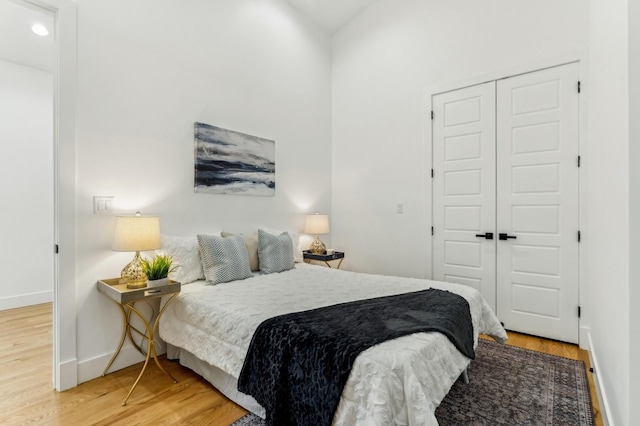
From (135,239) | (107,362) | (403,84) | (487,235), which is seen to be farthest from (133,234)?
(403,84)

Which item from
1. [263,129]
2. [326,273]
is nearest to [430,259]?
[326,273]

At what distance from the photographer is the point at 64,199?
2.21 m

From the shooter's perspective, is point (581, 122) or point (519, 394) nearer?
point (519, 394)

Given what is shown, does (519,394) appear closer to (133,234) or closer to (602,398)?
(602,398)

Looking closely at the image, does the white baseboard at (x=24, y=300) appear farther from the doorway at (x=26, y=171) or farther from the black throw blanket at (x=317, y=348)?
the black throw blanket at (x=317, y=348)

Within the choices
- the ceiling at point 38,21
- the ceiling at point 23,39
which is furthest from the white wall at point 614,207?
the ceiling at point 23,39

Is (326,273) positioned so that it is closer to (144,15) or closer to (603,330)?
(603,330)

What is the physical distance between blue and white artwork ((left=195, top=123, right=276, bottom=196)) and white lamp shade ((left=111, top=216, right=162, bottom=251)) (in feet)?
2.59

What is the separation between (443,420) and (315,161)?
3.23 meters

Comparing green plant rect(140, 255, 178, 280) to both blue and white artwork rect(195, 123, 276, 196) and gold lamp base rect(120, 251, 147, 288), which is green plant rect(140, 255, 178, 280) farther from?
blue and white artwork rect(195, 123, 276, 196)

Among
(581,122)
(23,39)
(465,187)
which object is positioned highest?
(23,39)

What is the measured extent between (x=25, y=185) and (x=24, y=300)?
1413mm

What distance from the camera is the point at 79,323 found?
7.50ft

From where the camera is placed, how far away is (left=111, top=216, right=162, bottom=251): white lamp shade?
7.25 ft
